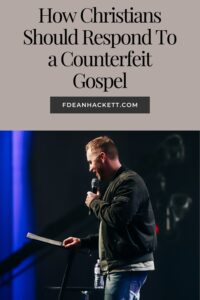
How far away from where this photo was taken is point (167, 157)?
18.5 ft

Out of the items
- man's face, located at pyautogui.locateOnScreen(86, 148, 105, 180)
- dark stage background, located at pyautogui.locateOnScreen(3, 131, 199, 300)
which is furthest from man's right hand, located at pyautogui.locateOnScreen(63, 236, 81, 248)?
dark stage background, located at pyautogui.locateOnScreen(3, 131, 199, 300)

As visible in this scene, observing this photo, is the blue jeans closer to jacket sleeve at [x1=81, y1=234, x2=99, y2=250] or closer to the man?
the man

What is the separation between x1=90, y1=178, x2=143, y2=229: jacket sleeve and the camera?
333 cm

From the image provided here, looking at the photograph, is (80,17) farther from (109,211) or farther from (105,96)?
(109,211)

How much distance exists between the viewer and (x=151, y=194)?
561cm

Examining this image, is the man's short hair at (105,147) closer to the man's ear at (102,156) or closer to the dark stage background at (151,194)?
the man's ear at (102,156)

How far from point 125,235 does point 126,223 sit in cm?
8

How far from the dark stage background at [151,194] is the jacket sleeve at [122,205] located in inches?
77.0

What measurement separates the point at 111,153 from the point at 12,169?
1.86 meters

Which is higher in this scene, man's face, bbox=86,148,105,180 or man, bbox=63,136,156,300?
man's face, bbox=86,148,105,180

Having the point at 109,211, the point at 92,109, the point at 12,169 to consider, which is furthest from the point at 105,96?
the point at 109,211

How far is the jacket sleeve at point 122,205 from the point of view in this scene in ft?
10.9

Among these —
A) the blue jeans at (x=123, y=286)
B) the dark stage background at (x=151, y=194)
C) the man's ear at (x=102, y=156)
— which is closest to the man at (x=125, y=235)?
the blue jeans at (x=123, y=286)

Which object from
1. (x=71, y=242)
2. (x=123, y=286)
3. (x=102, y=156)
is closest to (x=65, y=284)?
(x=71, y=242)
